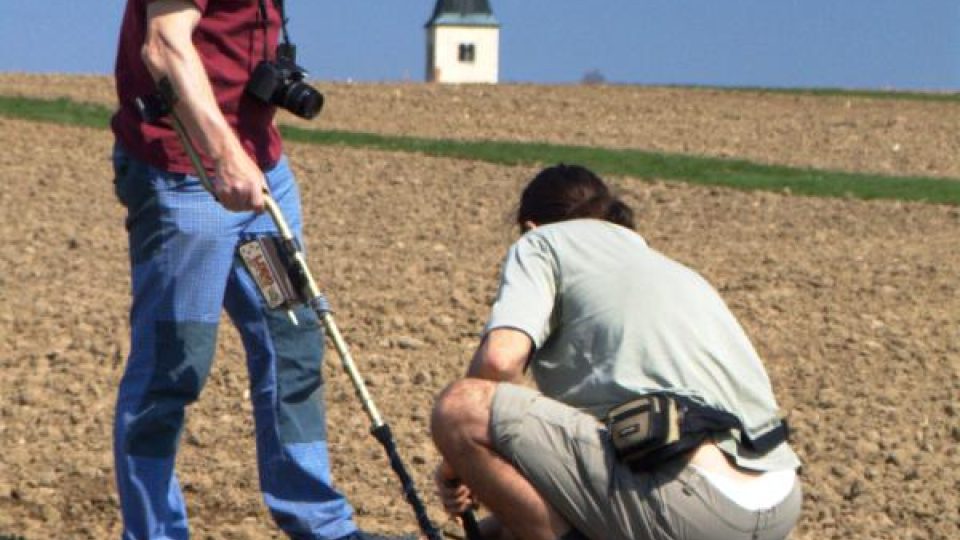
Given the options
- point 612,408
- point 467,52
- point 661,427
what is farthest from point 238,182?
point 467,52

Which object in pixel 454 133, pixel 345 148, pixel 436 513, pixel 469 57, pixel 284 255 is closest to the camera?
pixel 284 255

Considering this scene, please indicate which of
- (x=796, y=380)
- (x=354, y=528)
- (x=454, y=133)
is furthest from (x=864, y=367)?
(x=454, y=133)

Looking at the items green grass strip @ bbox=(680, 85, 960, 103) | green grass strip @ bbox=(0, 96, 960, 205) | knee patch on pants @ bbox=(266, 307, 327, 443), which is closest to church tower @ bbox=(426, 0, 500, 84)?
green grass strip @ bbox=(680, 85, 960, 103)

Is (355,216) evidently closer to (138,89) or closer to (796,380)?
(796,380)

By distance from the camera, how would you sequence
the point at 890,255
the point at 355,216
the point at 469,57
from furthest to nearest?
1. the point at 469,57
2. the point at 355,216
3. the point at 890,255

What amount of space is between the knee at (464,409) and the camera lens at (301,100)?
0.86m

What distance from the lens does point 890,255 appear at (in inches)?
472

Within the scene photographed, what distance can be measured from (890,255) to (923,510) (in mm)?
5761

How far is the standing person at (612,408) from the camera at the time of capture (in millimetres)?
4488

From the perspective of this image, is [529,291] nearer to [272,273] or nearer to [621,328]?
[621,328]

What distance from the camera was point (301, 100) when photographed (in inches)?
200

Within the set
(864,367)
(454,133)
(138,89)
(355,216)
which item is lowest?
(454,133)

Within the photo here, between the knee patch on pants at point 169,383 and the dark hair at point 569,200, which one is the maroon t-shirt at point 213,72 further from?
the dark hair at point 569,200

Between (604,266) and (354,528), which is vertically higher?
(604,266)
